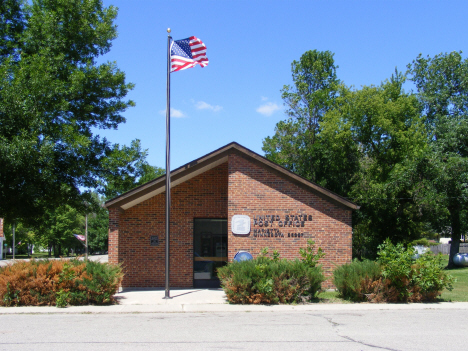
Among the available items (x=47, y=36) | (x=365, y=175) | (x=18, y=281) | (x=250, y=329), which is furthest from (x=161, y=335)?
(x=365, y=175)

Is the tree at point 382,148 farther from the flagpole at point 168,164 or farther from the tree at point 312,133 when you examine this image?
the flagpole at point 168,164

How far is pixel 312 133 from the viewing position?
37.9 m

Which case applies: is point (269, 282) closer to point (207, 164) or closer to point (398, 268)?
point (398, 268)

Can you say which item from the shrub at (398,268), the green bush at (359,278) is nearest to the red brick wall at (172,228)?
the green bush at (359,278)

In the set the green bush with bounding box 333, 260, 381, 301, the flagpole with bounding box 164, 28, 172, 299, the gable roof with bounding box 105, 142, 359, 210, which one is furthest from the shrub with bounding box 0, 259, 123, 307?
the green bush with bounding box 333, 260, 381, 301

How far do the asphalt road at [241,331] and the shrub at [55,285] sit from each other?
3.91ft

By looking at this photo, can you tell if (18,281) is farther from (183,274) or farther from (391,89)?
(391,89)

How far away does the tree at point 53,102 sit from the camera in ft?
51.8

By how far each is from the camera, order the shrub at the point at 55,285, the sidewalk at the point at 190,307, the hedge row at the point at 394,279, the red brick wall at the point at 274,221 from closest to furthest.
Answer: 1. the sidewalk at the point at 190,307
2. the shrub at the point at 55,285
3. the hedge row at the point at 394,279
4. the red brick wall at the point at 274,221

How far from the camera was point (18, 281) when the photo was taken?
12.2 metres

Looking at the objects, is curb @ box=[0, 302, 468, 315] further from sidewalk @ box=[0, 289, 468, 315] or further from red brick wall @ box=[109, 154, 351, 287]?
red brick wall @ box=[109, 154, 351, 287]

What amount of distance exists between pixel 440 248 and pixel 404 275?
48.5 m

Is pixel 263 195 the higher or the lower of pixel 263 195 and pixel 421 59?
the lower

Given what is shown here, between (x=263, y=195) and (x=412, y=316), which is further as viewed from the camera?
(x=263, y=195)
